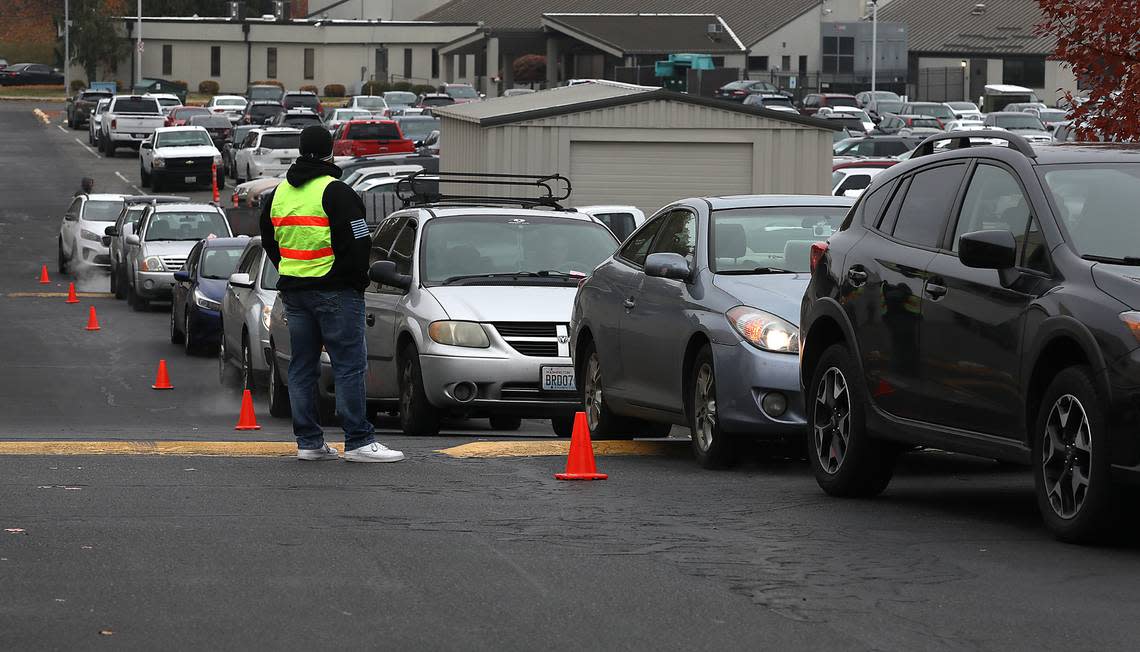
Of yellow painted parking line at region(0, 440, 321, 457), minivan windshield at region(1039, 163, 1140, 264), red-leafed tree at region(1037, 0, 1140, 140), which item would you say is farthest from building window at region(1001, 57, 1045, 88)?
minivan windshield at region(1039, 163, 1140, 264)

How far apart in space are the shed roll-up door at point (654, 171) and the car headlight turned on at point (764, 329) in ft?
62.9

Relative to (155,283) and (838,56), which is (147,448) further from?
(838,56)

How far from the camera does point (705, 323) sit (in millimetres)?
10633

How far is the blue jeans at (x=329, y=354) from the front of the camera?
1027 centimetres

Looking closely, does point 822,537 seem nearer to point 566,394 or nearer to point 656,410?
point 656,410

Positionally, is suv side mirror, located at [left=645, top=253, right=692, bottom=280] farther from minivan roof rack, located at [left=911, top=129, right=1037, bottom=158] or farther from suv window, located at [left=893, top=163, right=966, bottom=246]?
suv window, located at [left=893, top=163, right=966, bottom=246]

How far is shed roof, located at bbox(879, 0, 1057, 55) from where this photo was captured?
9731cm

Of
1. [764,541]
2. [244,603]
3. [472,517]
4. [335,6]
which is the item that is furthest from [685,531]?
[335,6]

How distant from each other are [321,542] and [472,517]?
0.95m

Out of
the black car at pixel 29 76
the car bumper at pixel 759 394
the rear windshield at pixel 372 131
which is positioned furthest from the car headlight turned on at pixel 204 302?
the black car at pixel 29 76

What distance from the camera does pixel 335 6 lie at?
121m

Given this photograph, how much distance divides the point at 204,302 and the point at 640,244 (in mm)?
13677

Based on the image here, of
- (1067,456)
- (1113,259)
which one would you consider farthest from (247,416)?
(1113,259)

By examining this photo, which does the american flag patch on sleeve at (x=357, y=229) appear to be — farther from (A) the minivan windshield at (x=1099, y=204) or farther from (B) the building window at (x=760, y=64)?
(B) the building window at (x=760, y=64)
